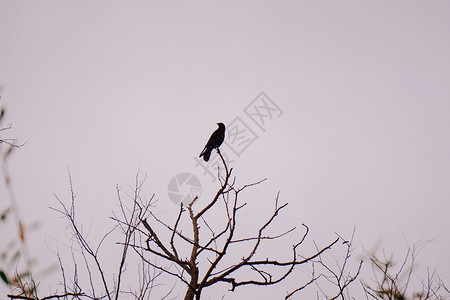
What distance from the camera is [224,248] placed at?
8.39 feet

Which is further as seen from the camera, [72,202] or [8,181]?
[72,202]

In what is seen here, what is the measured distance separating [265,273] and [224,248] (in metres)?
0.46

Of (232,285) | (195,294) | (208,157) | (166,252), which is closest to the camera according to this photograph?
(195,294)

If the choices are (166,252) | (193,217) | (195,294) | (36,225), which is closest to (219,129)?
(193,217)

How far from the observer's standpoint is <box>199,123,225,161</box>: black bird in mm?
6957

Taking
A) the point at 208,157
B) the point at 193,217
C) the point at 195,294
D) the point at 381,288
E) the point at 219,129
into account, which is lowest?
the point at 195,294

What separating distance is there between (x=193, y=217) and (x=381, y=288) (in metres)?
2.82

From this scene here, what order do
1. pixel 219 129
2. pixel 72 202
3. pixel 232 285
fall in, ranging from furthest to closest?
pixel 219 129 → pixel 72 202 → pixel 232 285

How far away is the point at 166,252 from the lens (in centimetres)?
302

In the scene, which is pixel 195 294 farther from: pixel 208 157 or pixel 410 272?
pixel 208 157

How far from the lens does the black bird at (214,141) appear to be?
696 cm

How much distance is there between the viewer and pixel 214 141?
291 inches

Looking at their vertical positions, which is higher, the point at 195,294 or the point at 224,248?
the point at 224,248

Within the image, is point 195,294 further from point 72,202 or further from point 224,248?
point 72,202
